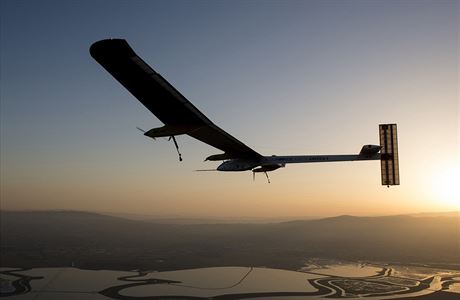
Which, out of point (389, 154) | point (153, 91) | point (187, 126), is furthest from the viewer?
point (389, 154)

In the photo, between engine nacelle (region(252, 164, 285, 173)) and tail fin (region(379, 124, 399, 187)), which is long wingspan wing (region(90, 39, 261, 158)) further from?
tail fin (region(379, 124, 399, 187))

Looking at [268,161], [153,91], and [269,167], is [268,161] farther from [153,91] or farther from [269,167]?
[153,91]

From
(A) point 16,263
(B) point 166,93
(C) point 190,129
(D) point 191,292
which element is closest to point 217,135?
(C) point 190,129

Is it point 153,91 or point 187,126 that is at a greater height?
point 153,91

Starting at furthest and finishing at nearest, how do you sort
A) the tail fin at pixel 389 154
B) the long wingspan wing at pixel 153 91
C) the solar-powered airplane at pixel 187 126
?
the tail fin at pixel 389 154
the solar-powered airplane at pixel 187 126
the long wingspan wing at pixel 153 91

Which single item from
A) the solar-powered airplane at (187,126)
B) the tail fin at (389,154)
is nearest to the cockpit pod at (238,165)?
the solar-powered airplane at (187,126)

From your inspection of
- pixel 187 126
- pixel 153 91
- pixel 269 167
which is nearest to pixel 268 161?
pixel 269 167

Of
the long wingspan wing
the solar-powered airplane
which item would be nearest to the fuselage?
Result: the solar-powered airplane

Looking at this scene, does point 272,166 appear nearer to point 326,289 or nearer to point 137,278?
point 326,289

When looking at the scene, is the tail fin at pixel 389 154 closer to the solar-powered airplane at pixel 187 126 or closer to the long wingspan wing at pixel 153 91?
the solar-powered airplane at pixel 187 126
